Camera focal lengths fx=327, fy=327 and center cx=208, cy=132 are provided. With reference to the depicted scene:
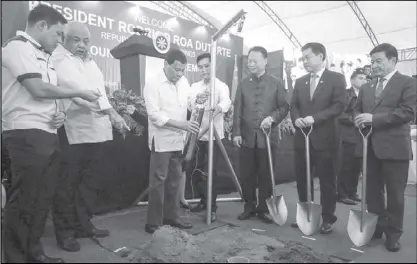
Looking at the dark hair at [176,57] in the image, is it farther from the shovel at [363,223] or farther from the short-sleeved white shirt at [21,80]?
the shovel at [363,223]

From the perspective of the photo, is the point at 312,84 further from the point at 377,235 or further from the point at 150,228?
the point at 150,228

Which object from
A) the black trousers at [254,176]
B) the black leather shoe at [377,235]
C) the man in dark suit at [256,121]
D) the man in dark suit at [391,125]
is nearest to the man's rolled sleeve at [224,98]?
the man in dark suit at [256,121]

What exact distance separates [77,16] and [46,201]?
9.41 ft

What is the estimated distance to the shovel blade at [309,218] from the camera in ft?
7.22

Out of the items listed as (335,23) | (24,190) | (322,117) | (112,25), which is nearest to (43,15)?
(24,190)

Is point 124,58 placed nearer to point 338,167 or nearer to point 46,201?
point 46,201

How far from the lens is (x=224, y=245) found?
1921 millimetres

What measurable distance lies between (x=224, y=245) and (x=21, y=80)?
1.36m

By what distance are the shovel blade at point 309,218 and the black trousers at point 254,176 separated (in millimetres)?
354

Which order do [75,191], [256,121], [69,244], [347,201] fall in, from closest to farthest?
[69,244] < [75,191] < [256,121] < [347,201]

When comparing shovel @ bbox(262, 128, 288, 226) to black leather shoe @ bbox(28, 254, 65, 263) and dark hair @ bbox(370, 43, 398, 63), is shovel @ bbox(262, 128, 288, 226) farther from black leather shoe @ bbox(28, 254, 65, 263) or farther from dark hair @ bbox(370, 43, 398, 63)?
black leather shoe @ bbox(28, 254, 65, 263)

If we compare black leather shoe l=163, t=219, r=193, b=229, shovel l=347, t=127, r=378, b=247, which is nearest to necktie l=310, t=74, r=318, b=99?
shovel l=347, t=127, r=378, b=247

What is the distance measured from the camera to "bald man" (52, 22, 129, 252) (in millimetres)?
1861

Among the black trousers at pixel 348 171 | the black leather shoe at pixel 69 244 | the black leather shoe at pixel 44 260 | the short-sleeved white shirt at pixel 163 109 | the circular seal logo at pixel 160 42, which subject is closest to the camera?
the black leather shoe at pixel 44 260
